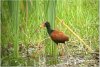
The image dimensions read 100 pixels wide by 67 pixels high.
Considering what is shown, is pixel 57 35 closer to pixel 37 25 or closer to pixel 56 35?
pixel 56 35

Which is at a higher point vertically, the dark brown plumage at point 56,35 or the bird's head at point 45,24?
the bird's head at point 45,24

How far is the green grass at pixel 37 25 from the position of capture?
236cm

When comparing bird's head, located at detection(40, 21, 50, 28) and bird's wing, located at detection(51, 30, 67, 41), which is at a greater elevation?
bird's head, located at detection(40, 21, 50, 28)

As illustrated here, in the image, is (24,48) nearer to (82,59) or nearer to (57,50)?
(57,50)

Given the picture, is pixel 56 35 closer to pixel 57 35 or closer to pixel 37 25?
pixel 57 35

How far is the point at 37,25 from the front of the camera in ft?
7.77

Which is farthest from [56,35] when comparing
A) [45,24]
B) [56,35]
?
[45,24]

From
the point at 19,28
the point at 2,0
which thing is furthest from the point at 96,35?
the point at 2,0

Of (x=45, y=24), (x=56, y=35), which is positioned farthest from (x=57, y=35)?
(x=45, y=24)

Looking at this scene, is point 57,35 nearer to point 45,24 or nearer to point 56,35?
point 56,35

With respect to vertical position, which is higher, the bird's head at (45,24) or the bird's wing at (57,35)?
the bird's head at (45,24)

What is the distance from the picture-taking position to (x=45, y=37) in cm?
237

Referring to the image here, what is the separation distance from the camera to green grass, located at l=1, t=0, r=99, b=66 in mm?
2355

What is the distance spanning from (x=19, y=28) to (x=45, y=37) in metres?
0.18
